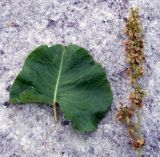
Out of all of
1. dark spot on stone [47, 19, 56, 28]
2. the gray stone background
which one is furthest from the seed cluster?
dark spot on stone [47, 19, 56, 28]

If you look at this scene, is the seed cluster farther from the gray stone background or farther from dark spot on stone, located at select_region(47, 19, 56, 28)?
dark spot on stone, located at select_region(47, 19, 56, 28)

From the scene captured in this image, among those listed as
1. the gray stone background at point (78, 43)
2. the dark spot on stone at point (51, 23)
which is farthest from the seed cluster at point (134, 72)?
the dark spot on stone at point (51, 23)

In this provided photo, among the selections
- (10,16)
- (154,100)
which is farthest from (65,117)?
(10,16)

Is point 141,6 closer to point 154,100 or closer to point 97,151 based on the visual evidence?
point 154,100

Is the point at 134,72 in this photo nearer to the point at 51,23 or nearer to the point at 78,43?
the point at 78,43

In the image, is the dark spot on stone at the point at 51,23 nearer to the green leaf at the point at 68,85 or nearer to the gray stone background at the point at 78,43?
the gray stone background at the point at 78,43

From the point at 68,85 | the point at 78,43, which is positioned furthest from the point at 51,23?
the point at 68,85
